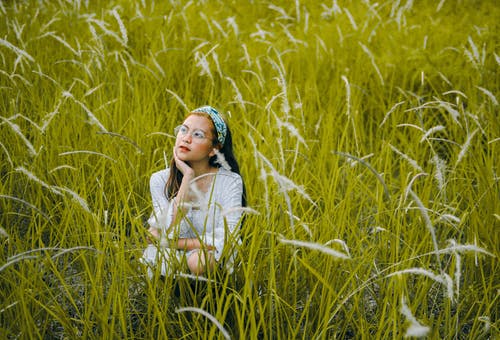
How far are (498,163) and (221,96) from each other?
150 cm

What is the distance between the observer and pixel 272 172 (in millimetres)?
1128

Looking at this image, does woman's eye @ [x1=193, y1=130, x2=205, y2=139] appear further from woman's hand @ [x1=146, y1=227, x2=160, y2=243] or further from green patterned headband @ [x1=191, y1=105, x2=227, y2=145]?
woman's hand @ [x1=146, y1=227, x2=160, y2=243]

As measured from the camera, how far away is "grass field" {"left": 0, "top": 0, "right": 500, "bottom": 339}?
143 cm

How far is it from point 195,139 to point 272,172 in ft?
2.18

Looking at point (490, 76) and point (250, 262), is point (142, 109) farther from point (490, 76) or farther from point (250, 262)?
point (490, 76)

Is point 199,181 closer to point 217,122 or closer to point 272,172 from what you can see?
point 217,122

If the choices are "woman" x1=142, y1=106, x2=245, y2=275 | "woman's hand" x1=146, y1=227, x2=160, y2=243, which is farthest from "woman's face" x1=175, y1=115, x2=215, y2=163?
"woman's hand" x1=146, y1=227, x2=160, y2=243

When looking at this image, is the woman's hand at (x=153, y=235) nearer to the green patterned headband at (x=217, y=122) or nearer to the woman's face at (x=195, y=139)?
the woman's face at (x=195, y=139)

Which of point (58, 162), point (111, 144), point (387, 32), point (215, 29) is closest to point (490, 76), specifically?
point (387, 32)

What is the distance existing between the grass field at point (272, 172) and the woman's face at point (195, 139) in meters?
0.08

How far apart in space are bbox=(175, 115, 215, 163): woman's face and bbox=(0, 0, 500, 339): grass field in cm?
8

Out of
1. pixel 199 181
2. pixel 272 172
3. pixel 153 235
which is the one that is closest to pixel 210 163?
pixel 199 181

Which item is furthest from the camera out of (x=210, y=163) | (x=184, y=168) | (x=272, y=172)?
(x=210, y=163)

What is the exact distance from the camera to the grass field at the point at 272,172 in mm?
1430
